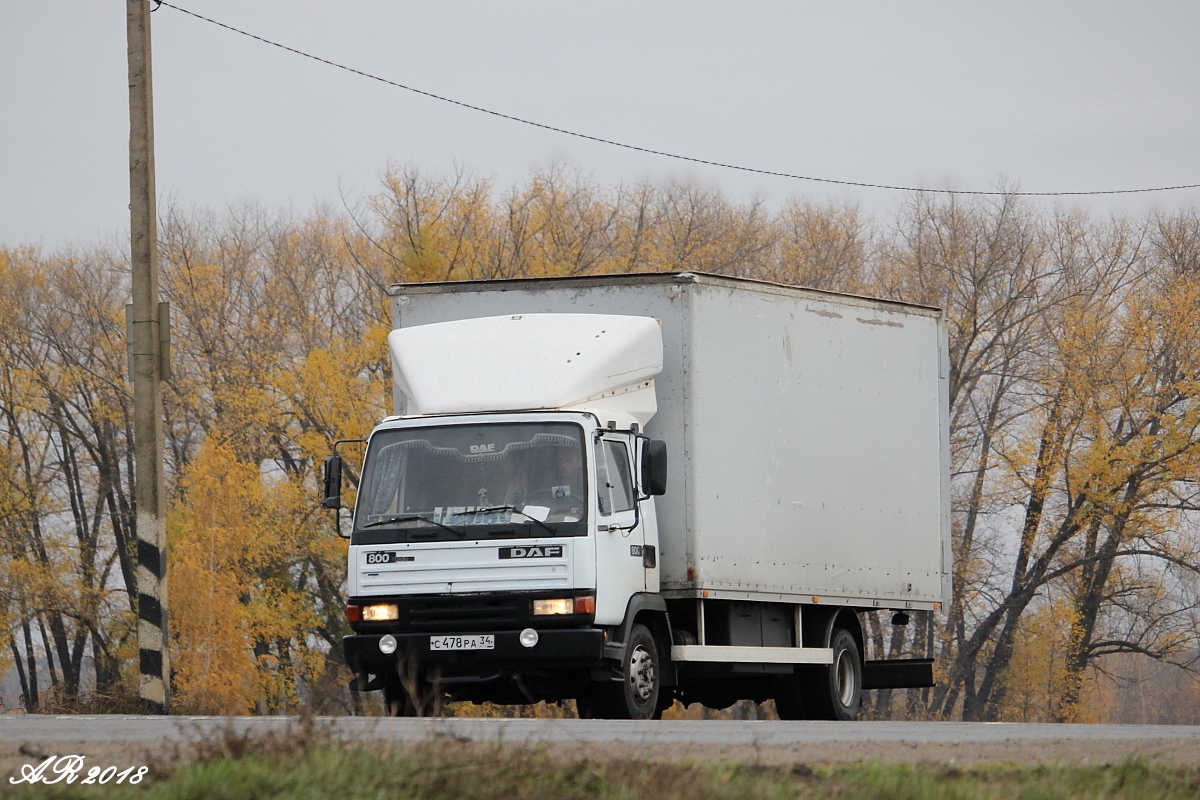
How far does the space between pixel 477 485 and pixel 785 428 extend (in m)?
3.44

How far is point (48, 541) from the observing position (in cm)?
4512

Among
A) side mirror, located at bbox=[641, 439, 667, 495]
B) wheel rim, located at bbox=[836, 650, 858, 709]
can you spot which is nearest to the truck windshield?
side mirror, located at bbox=[641, 439, 667, 495]

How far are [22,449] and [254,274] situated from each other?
8199mm

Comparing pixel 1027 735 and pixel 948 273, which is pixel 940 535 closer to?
pixel 1027 735

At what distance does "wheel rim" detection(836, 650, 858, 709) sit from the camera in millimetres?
16281

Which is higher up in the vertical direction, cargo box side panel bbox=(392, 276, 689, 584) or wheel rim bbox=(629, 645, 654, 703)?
cargo box side panel bbox=(392, 276, 689, 584)

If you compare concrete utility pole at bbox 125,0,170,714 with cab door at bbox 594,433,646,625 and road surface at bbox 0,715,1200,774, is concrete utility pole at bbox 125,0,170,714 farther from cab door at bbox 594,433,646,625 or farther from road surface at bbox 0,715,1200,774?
road surface at bbox 0,715,1200,774

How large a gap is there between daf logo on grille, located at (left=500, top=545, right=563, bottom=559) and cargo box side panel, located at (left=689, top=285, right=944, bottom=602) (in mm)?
1797

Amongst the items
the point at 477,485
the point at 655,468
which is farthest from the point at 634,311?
the point at 477,485

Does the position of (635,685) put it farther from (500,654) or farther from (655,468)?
(655,468)

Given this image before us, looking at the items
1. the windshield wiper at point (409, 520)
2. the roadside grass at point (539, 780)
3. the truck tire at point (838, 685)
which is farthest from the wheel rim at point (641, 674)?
the roadside grass at point (539, 780)

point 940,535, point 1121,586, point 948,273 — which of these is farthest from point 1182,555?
point 940,535

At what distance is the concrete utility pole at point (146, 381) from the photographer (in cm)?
1534

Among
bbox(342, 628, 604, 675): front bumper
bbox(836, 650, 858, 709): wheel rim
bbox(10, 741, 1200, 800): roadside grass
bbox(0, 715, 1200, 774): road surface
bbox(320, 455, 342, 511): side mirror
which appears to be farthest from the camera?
bbox(836, 650, 858, 709): wheel rim
